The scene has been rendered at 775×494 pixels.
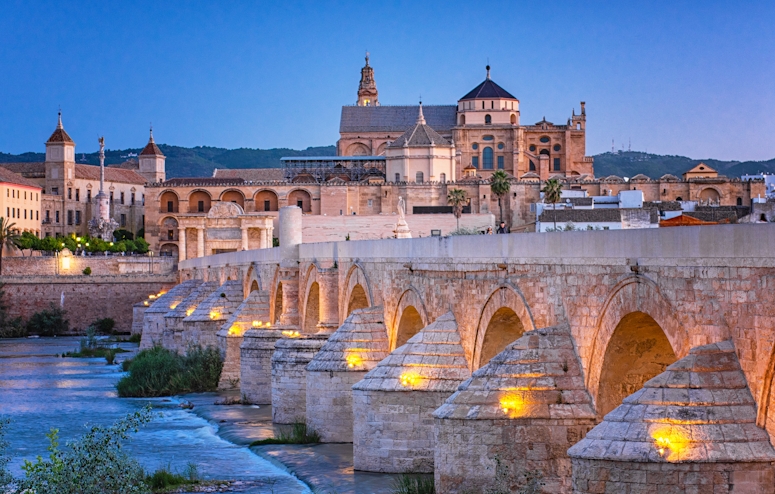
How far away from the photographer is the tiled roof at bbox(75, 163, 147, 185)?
333 ft

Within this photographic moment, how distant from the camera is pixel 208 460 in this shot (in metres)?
18.9

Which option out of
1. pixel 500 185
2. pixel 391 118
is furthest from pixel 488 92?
pixel 500 185

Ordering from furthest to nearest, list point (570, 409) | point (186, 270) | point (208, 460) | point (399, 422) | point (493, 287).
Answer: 1. point (186, 270)
2. point (208, 460)
3. point (399, 422)
4. point (493, 287)
5. point (570, 409)

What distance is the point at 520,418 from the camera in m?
11.7

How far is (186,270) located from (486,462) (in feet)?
148

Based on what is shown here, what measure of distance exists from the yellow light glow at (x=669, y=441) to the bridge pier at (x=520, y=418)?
251 cm

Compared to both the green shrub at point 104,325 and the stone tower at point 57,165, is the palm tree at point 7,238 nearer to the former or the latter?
the green shrub at point 104,325

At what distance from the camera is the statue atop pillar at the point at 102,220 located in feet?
297

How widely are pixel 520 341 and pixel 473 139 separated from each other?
7726cm

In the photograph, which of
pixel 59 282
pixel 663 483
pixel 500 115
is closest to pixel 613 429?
pixel 663 483

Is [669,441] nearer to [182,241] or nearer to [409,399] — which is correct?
[409,399]

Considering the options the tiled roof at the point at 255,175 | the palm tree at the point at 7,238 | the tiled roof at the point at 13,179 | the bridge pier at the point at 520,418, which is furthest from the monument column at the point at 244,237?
the bridge pier at the point at 520,418

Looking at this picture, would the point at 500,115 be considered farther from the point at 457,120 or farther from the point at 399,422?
the point at 399,422

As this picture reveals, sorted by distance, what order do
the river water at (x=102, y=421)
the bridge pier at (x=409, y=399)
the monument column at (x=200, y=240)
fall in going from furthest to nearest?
the monument column at (x=200, y=240)
the river water at (x=102, y=421)
the bridge pier at (x=409, y=399)
